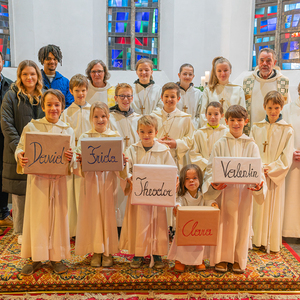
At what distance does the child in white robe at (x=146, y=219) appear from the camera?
3336 millimetres

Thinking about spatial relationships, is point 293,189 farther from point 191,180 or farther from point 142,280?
point 142,280

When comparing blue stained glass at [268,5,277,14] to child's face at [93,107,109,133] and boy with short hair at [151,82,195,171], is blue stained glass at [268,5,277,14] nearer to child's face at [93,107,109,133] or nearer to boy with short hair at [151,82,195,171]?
boy with short hair at [151,82,195,171]

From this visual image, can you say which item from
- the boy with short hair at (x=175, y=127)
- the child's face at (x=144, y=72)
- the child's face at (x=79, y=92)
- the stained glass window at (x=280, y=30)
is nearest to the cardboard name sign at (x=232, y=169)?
the boy with short hair at (x=175, y=127)

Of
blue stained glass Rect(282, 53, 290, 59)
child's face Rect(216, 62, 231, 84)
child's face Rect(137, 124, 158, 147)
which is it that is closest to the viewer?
child's face Rect(137, 124, 158, 147)

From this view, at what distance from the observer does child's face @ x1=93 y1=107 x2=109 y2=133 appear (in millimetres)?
3348

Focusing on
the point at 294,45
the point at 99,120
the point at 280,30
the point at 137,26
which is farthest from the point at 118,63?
the point at 99,120

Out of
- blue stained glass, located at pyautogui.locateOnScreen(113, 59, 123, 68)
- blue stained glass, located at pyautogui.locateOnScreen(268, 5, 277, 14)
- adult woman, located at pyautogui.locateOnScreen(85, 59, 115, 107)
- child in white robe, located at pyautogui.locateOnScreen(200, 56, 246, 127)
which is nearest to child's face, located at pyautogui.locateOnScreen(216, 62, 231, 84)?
child in white robe, located at pyautogui.locateOnScreen(200, 56, 246, 127)

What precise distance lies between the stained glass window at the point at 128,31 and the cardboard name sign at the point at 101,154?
5.98 meters

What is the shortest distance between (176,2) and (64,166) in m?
6.45

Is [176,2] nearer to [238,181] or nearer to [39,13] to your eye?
[39,13]

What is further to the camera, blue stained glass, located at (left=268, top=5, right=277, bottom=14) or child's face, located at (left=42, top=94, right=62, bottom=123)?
blue stained glass, located at (left=268, top=5, right=277, bottom=14)

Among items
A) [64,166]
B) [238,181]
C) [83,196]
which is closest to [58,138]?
[64,166]

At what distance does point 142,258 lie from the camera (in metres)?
3.60

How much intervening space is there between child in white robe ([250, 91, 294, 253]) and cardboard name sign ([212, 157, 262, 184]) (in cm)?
83
